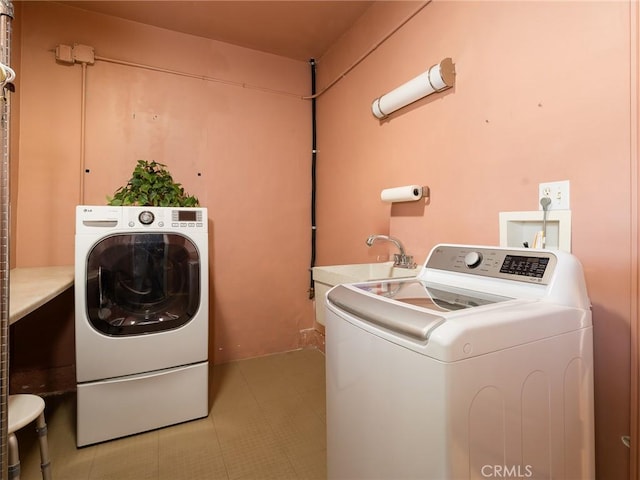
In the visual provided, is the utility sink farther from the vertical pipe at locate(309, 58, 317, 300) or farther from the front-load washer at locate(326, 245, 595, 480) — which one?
the vertical pipe at locate(309, 58, 317, 300)

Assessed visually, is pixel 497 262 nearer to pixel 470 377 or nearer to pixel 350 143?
pixel 470 377

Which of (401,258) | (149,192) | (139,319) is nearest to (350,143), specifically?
(401,258)

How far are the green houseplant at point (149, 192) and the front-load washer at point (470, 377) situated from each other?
4.51ft

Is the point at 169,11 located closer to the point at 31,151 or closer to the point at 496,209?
the point at 31,151

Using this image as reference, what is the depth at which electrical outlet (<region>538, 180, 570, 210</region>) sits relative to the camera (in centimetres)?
111

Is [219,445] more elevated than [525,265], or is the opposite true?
[525,265]

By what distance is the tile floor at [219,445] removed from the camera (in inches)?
58.8

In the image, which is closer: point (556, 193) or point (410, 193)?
point (556, 193)

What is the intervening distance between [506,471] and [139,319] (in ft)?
5.83

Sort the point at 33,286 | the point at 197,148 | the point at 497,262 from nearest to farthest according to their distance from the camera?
1. the point at 497,262
2. the point at 33,286
3. the point at 197,148

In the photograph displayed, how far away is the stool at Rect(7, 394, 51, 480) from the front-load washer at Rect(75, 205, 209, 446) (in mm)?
537

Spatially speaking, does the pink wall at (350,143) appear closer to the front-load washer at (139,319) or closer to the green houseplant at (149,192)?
the green houseplant at (149,192)

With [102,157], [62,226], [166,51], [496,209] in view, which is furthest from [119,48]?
[496,209]

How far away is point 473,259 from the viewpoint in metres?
1.15
